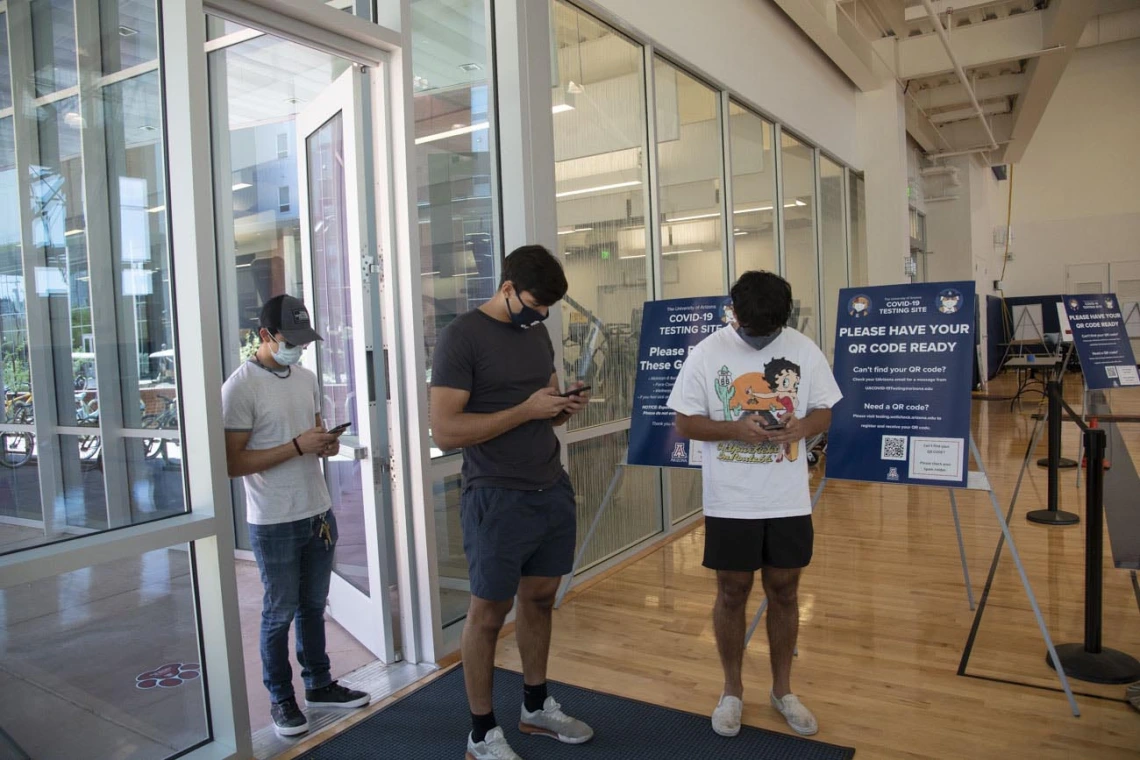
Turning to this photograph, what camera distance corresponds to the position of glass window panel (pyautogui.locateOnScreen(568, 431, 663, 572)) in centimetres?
456

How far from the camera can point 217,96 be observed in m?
4.65

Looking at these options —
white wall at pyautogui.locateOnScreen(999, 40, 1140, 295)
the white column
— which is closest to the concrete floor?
the white column

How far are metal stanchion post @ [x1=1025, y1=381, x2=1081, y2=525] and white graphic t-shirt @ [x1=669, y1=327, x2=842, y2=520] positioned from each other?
2986 mm

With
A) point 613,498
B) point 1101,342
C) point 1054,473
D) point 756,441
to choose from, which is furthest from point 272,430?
point 1101,342

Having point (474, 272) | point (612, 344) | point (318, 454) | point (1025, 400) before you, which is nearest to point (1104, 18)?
point (1025, 400)

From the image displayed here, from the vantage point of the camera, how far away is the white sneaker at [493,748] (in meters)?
2.41

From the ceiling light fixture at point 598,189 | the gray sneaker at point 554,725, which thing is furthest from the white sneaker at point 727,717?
the ceiling light fixture at point 598,189

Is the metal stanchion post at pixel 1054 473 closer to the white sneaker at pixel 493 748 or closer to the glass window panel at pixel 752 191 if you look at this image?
the glass window panel at pixel 752 191

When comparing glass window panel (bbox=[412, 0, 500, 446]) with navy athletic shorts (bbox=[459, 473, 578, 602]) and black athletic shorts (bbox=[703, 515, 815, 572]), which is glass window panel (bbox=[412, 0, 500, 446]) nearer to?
navy athletic shorts (bbox=[459, 473, 578, 602])

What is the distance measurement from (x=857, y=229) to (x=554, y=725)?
887 centimetres

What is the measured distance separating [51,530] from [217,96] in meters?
3.27

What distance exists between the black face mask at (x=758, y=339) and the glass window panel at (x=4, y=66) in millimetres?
2137

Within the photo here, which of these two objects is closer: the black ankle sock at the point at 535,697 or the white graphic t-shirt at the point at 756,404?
the white graphic t-shirt at the point at 756,404

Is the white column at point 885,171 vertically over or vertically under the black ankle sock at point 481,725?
over
